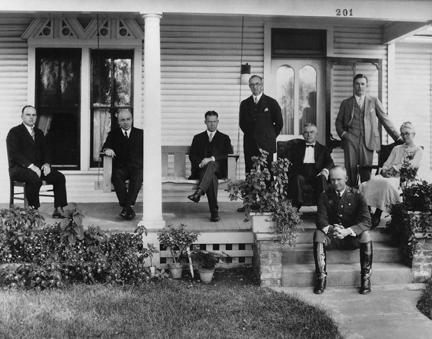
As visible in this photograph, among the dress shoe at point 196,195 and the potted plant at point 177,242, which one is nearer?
the potted plant at point 177,242

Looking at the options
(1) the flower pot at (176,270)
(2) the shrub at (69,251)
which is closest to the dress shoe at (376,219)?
(1) the flower pot at (176,270)

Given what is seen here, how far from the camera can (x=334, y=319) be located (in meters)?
5.18

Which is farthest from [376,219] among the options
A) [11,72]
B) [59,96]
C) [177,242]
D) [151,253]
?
[11,72]

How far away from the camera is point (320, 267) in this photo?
19.8 feet

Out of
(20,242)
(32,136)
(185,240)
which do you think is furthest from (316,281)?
(32,136)

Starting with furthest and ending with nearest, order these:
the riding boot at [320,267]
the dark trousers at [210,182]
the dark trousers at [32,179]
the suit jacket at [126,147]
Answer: the suit jacket at [126,147] < the dark trousers at [32,179] < the dark trousers at [210,182] < the riding boot at [320,267]

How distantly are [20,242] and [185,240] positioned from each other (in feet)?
5.82

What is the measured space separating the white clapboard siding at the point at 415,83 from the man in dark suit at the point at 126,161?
4.60 m

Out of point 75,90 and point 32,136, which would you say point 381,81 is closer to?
point 75,90

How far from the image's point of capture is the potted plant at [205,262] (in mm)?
6383

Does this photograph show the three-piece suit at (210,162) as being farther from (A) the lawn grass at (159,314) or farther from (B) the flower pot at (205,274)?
(A) the lawn grass at (159,314)

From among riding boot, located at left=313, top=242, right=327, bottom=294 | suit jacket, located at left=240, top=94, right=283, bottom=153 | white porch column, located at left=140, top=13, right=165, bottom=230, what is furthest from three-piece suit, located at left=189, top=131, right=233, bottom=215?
riding boot, located at left=313, top=242, right=327, bottom=294

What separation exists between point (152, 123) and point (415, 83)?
516 centimetres

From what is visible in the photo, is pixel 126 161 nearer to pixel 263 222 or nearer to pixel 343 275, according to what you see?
pixel 263 222
